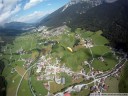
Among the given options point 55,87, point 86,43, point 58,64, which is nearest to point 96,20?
point 86,43

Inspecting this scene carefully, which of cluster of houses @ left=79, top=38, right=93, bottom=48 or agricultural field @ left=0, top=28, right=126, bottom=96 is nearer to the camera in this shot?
agricultural field @ left=0, top=28, right=126, bottom=96

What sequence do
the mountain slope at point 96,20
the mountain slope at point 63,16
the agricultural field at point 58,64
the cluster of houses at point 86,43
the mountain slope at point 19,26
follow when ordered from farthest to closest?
the mountain slope at point 96,20 < the mountain slope at point 63,16 < the mountain slope at point 19,26 < the cluster of houses at point 86,43 < the agricultural field at point 58,64

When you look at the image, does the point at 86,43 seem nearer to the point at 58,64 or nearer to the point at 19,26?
the point at 58,64

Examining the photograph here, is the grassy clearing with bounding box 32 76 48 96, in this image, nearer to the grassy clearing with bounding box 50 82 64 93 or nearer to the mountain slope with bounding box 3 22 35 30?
the grassy clearing with bounding box 50 82 64 93

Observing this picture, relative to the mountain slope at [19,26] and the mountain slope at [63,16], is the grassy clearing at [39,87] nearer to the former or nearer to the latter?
the mountain slope at [19,26]

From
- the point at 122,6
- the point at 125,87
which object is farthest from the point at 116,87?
the point at 122,6

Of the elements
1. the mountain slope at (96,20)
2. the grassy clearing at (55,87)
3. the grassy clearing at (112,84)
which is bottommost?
→ the grassy clearing at (112,84)

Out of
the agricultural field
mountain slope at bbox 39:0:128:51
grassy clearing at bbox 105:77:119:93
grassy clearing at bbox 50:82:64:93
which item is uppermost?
mountain slope at bbox 39:0:128:51

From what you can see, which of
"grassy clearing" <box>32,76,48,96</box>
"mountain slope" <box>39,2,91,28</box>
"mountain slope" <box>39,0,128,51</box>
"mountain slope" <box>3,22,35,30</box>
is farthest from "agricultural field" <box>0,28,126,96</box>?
"mountain slope" <box>39,2,91,28</box>

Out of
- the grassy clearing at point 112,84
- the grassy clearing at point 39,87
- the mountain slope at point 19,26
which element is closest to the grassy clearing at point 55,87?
the grassy clearing at point 39,87

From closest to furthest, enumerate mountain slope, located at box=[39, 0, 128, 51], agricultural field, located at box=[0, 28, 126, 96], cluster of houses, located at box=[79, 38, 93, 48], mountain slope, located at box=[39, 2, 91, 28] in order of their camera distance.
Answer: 1. agricultural field, located at box=[0, 28, 126, 96]
2. cluster of houses, located at box=[79, 38, 93, 48]
3. mountain slope, located at box=[39, 2, 91, 28]
4. mountain slope, located at box=[39, 0, 128, 51]

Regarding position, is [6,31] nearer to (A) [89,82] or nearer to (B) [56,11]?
(B) [56,11]

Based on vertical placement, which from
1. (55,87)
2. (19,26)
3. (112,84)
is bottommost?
(112,84)
